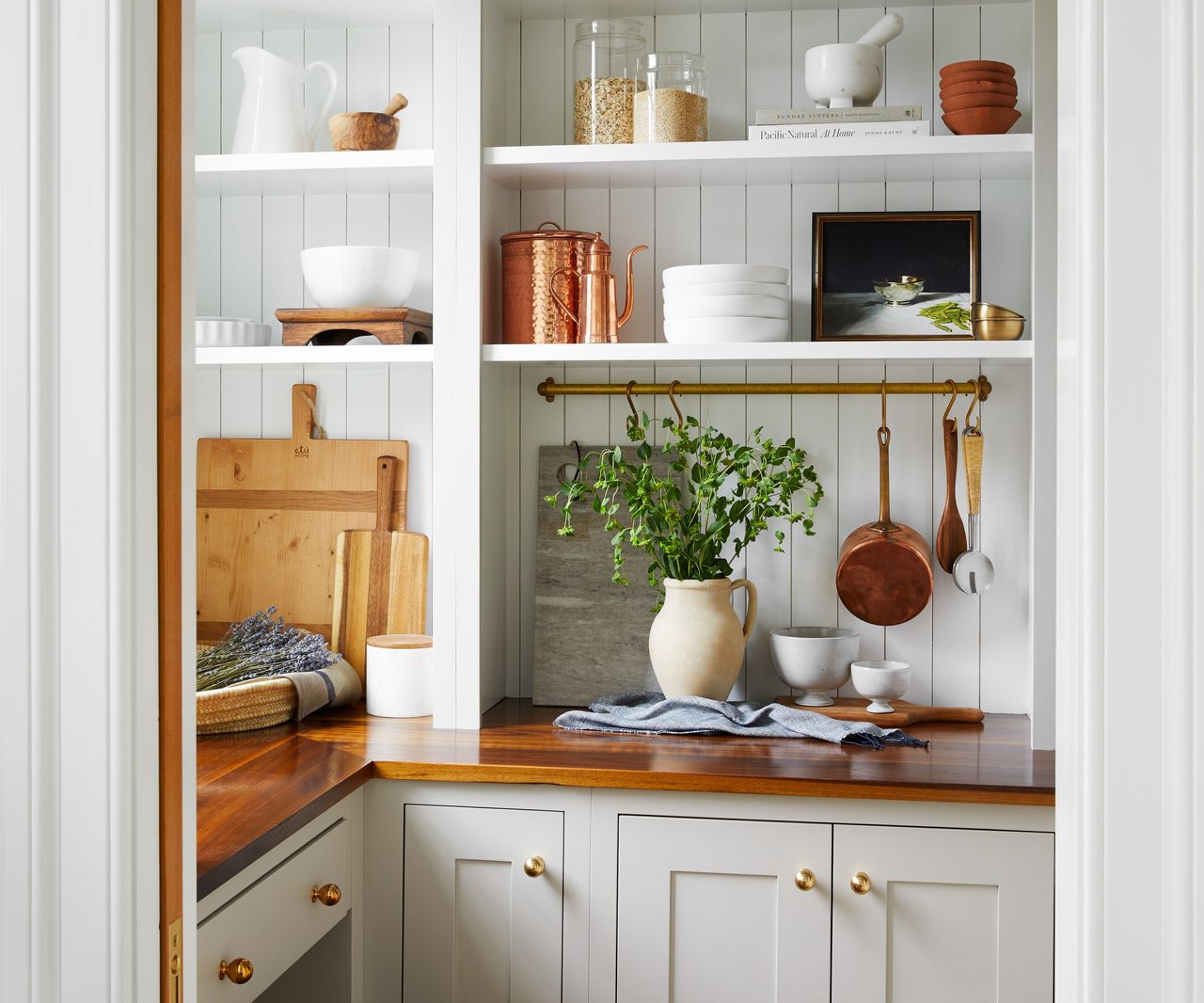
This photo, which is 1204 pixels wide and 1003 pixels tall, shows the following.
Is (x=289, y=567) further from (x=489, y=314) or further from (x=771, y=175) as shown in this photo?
(x=771, y=175)

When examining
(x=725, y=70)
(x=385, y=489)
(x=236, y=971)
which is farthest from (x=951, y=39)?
(x=236, y=971)

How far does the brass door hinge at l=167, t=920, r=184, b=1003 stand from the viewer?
100 centimetres

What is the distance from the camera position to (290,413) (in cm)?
266

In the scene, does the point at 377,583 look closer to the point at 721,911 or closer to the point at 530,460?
the point at 530,460

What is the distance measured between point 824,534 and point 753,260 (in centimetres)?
60

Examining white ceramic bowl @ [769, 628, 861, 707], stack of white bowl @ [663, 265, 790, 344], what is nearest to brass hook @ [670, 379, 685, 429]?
stack of white bowl @ [663, 265, 790, 344]

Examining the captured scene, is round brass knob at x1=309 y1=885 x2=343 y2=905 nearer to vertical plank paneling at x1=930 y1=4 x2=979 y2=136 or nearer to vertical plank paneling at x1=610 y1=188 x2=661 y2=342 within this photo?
vertical plank paneling at x1=610 y1=188 x2=661 y2=342

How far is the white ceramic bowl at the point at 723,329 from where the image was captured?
2248 mm

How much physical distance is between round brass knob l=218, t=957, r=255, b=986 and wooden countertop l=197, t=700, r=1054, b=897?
16cm

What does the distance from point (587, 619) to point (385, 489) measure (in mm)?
528

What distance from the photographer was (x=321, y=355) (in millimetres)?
2344

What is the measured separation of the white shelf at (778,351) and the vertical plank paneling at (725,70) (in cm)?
56

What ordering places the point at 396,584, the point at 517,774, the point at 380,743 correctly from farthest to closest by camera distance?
the point at 396,584
the point at 380,743
the point at 517,774
